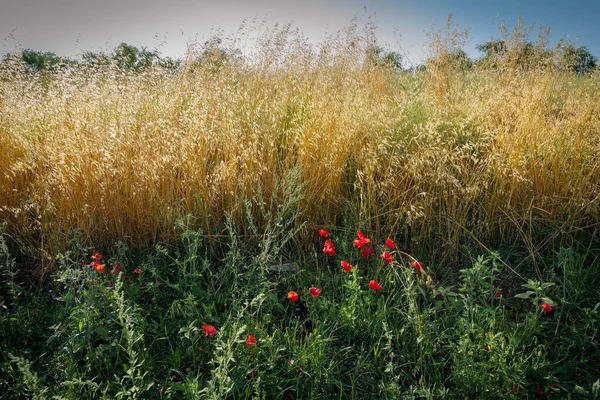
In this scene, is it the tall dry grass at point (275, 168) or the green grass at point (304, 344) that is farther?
the tall dry grass at point (275, 168)

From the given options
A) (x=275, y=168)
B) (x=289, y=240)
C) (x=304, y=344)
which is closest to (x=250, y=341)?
(x=304, y=344)

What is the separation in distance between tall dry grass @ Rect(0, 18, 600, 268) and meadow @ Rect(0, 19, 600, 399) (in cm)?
2

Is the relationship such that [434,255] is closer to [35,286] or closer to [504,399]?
[504,399]

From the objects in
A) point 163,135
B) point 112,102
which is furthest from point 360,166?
point 112,102

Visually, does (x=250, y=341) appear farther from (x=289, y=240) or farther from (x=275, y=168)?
(x=275, y=168)

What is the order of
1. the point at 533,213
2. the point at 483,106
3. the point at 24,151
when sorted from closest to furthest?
the point at 533,213
the point at 24,151
the point at 483,106

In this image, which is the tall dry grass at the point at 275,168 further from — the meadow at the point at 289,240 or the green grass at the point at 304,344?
the green grass at the point at 304,344

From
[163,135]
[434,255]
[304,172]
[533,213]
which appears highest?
[163,135]

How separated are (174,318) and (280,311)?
1.60 ft

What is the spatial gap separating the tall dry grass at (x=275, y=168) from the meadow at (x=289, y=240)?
0.02m

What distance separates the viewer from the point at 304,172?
2527 mm

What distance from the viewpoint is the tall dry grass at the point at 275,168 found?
238cm

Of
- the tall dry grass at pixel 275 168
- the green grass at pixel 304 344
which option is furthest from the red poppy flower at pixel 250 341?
the tall dry grass at pixel 275 168

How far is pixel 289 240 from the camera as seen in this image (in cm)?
252
